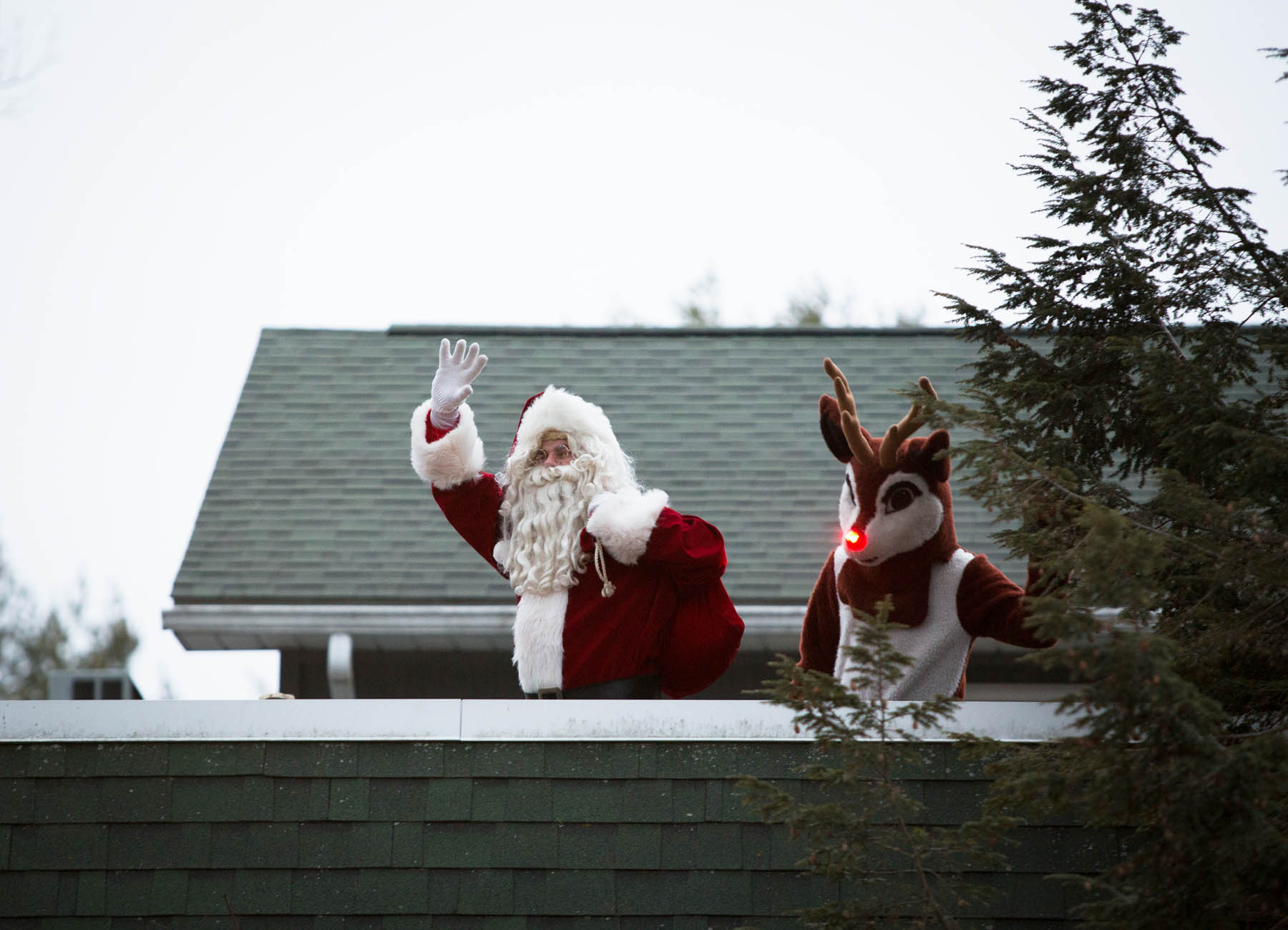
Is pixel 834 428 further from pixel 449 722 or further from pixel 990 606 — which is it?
pixel 449 722

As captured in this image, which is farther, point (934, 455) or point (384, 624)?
point (384, 624)

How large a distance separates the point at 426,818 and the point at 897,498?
1623 mm

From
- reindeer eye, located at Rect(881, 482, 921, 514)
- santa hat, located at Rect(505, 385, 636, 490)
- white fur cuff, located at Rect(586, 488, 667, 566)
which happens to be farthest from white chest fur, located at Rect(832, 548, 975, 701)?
santa hat, located at Rect(505, 385, 636, 490)

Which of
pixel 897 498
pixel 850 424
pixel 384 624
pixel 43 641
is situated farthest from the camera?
pixel 43 641

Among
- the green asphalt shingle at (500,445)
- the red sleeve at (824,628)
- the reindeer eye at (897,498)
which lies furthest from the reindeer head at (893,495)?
the green asphalt shingle at (500,445)

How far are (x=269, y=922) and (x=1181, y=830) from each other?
2124 millimetres

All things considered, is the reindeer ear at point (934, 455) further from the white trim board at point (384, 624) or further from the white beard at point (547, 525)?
the white trim board at point (384, 624)

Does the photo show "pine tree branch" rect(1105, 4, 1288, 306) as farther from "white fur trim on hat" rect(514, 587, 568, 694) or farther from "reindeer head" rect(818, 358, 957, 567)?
"white fur trim on hat" rect(514, 587, 568, 694)

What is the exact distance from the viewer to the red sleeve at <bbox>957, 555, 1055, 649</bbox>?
3965 millimetres

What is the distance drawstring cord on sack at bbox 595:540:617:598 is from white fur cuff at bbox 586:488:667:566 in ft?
0.09

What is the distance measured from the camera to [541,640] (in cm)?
390

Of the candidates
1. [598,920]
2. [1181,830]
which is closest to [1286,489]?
[1181,830]

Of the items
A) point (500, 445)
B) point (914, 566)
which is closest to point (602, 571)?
point (914, 566)

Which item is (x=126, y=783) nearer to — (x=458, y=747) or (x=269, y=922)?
(x=269, y=922)
